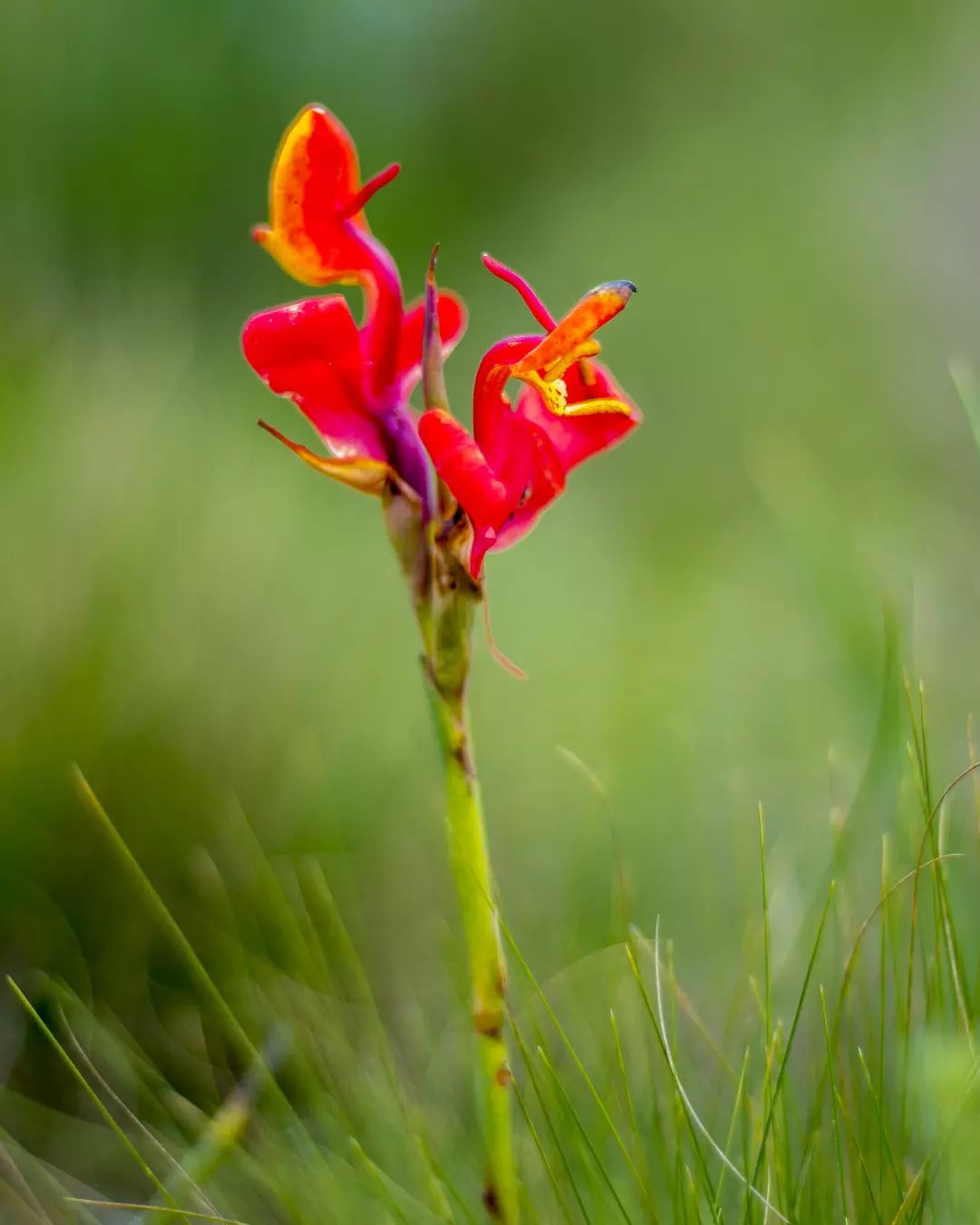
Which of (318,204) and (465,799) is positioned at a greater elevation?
(318,204)

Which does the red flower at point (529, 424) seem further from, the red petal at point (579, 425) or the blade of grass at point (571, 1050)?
the blade of grass at point (571, 1050)

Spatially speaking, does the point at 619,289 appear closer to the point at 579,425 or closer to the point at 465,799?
the point at 579,425

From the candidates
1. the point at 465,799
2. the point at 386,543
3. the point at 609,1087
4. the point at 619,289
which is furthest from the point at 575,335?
the point at 386,543

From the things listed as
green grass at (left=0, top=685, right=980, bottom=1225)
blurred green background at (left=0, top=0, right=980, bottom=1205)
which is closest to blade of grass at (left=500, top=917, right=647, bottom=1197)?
green grass at (left=0, top=685, right=980, bottom=1225)

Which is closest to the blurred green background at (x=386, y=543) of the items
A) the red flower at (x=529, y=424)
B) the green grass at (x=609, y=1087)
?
the green grass at (x=609, y=1087)

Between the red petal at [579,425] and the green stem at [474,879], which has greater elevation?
the red petal at [579,425]

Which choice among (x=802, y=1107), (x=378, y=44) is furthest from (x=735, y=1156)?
(x=378, y=44)

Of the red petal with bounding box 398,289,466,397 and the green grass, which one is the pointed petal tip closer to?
the red petal with bounding box 398,289,466,397
